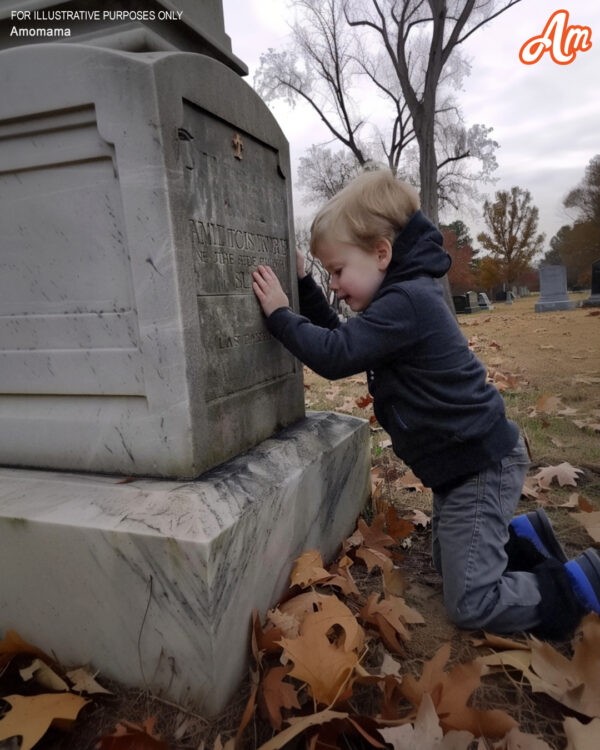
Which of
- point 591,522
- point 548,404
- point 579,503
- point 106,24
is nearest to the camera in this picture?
point 106,24

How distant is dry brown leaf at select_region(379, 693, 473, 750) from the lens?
97cm

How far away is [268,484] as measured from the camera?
1.55 m

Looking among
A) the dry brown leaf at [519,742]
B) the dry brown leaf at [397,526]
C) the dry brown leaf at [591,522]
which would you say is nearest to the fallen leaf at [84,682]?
the dry brown leaf at [519,742]

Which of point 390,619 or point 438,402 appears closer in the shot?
point 390,619

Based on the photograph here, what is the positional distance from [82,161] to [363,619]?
1.56 metres

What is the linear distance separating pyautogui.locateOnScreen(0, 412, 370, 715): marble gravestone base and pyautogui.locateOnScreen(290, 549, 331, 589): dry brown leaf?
0.11 feet

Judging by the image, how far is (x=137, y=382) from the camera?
1.55 m

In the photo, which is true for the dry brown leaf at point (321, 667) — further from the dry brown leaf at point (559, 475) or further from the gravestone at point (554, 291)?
the gravestone at point (554, 291)

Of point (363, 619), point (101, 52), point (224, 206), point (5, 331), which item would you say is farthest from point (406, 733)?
point (101, 52)

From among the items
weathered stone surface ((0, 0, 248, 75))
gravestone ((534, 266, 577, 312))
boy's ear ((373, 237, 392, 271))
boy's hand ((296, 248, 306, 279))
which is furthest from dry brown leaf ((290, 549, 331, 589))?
gravestone ((534, 266, 577, 312))

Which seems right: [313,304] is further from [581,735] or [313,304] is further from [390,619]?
[581,735]

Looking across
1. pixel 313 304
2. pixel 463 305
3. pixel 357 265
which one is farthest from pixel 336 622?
pixel 463 305

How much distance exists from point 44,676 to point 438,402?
132 centimetres

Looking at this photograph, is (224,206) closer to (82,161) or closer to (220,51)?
(82,161)
